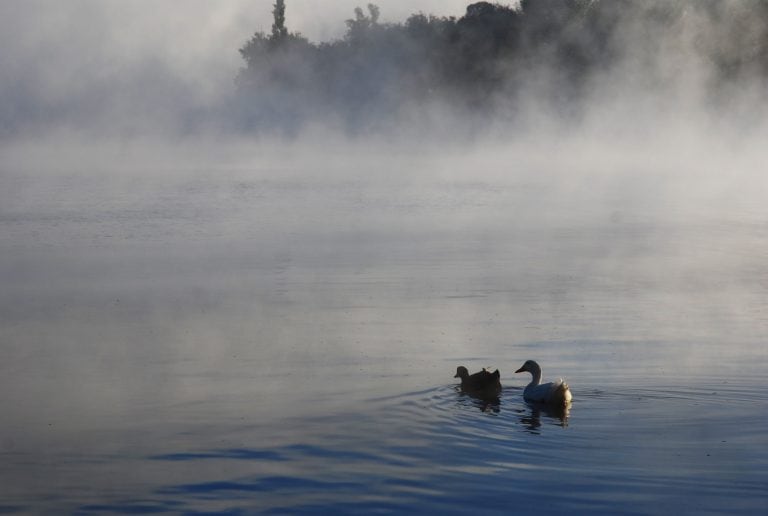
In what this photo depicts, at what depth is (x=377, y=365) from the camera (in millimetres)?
14414

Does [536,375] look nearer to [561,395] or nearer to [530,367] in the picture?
[530,367]

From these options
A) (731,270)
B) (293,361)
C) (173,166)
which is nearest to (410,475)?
(293,361)

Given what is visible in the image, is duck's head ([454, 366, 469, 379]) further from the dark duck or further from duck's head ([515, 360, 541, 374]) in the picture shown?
duck's head ([515, 360, 541, 374])

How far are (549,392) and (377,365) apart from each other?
271 cm

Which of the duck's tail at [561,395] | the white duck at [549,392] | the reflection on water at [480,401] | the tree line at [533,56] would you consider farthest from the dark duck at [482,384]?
the tree line at [533,56]

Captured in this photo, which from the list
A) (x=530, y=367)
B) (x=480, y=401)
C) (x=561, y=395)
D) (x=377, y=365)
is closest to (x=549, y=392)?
(x=561, y=395)

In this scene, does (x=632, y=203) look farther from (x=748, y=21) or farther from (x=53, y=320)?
(x=748, y=21)

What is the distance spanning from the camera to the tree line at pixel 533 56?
8838 centimetres

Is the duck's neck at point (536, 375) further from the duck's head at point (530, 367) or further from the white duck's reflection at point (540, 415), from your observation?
the white duck's reflection at point (540, 415)

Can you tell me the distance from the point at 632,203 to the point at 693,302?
21.4 metres

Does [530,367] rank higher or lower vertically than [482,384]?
higher

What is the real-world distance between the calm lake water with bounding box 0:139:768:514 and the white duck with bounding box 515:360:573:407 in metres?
0.15

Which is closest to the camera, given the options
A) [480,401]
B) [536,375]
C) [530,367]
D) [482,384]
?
[480,401]

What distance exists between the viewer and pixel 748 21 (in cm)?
8844
